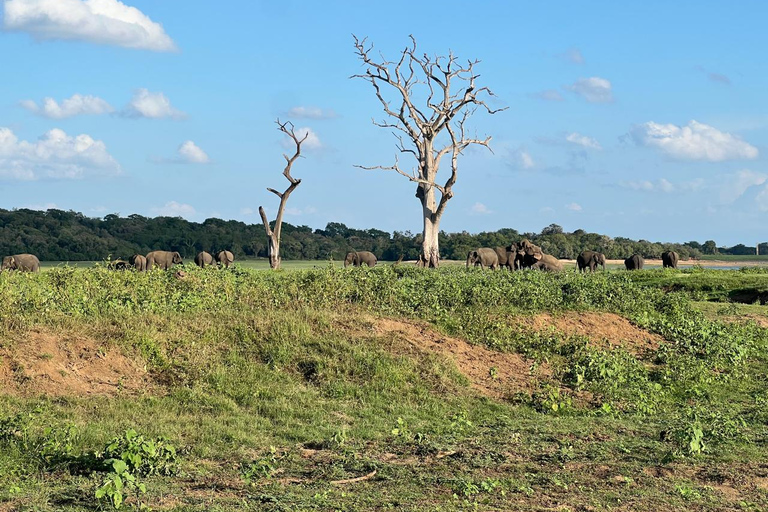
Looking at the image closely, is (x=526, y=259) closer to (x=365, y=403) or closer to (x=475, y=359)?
(x=475, y=359)

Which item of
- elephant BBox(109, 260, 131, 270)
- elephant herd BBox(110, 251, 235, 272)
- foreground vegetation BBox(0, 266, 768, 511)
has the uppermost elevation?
elephant herd BBox(110, 251, 235, 272)

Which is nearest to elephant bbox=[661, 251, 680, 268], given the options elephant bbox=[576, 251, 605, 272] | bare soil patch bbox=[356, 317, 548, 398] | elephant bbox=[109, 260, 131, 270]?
elephant bbox=[576, 251, 605, 272]

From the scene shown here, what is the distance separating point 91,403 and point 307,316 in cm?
407

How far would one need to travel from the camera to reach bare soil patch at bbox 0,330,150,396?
10.3 meters

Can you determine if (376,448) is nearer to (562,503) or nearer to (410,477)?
(410,477)

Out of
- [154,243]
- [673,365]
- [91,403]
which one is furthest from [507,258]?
[154,243]

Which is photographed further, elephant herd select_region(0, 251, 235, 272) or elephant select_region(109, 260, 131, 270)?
elephant herd select_region(0, 251, 235, 272)

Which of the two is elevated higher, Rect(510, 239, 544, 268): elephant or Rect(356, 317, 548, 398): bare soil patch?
Rect(510, 239, 544, 268): elephant

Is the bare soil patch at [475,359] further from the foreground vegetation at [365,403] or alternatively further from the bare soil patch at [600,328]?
the bare soil patch at [600,328]

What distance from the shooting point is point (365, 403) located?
1091cm

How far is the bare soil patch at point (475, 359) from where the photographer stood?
12.2 metres

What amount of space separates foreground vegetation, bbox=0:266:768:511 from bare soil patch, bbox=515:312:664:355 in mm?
132

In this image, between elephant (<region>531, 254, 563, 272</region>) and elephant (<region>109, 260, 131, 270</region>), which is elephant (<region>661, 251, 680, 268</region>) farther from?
elephant (<region>109, 260, 131, 270</region>)

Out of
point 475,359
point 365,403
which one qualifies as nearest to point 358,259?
point 475,359
